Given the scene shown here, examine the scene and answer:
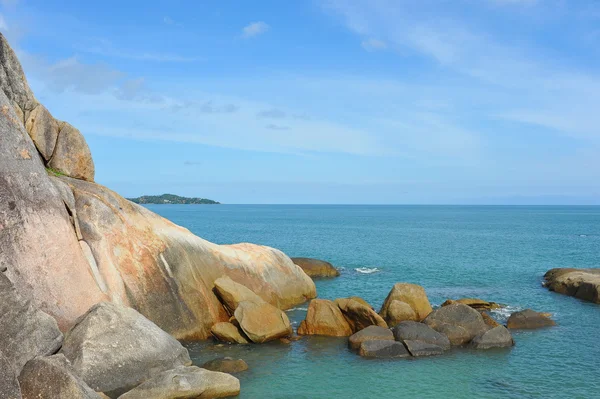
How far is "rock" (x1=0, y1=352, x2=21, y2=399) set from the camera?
557 inches

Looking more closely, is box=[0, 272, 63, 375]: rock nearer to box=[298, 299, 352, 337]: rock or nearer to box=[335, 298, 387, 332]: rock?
box=[298, 299, 352, 337]: rock

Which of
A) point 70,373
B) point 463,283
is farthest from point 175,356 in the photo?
point 463,283

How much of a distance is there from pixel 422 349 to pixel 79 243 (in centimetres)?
1561

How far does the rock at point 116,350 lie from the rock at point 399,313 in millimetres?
12578

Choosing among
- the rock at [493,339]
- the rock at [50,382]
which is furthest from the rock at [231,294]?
the rock at [50,382]

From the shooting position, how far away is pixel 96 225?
85.8 feet

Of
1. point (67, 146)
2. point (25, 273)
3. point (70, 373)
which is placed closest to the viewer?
point (70, 373)

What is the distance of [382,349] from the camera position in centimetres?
2573

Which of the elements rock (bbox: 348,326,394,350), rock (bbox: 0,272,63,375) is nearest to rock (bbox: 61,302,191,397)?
rock (bbox: 0,272,63,375)

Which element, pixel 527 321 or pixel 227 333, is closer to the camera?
pixel 227 333

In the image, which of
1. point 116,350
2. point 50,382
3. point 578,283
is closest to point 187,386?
point 116,350

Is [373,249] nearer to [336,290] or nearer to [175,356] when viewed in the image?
[336,290]

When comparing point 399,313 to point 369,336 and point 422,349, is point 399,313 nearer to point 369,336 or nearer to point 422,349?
point 369,336

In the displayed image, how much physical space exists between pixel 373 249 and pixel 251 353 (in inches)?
2128
